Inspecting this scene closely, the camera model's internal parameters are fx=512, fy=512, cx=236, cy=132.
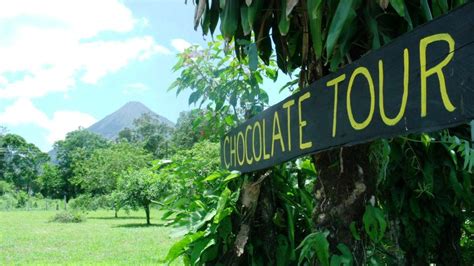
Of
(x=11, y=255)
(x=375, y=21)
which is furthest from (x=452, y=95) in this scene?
(x=11, y=255)

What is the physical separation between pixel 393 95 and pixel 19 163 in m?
50.3

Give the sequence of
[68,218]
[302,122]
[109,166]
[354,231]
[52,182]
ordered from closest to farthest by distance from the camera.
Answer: [302,122] < [354,231] < [68,218] < [109,166] < [52,182]

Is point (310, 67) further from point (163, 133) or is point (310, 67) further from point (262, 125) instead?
point (163, 133)

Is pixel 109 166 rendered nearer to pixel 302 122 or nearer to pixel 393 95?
pixel 302 122

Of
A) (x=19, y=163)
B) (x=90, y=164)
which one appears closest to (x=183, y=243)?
(x=90, y=164)

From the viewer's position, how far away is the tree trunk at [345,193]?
1.74 metres

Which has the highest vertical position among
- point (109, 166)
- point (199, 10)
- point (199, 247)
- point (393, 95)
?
point (109, 166)

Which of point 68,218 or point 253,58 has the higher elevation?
point 253,58

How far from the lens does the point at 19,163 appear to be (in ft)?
154

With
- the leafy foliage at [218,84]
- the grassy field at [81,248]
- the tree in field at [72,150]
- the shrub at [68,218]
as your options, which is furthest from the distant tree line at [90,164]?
the leafy foliage at [218,84]

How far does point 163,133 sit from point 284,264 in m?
41.3

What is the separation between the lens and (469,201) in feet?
8.13

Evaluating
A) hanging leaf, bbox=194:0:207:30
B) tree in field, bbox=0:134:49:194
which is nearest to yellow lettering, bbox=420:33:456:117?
hanging leaf, bbox=194:0:207:30

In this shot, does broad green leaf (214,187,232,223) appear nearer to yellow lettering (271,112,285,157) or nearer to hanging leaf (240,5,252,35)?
yellow lettering (271,112,285,157)
